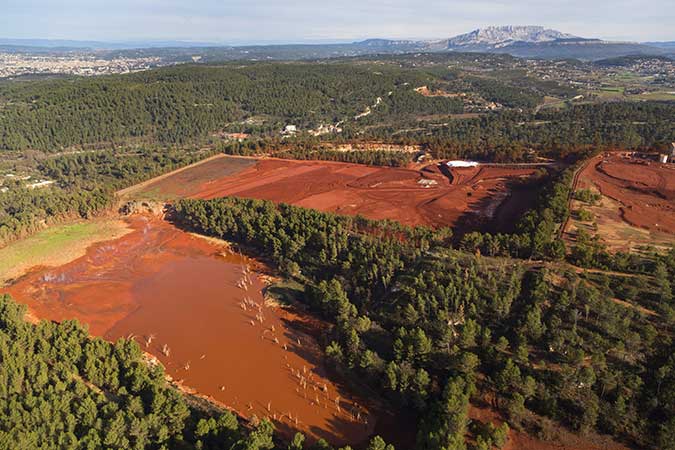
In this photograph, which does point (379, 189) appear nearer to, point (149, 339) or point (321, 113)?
point (149, 339)

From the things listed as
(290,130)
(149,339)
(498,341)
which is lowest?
(149,339)

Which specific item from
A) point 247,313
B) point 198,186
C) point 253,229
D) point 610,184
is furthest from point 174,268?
point 610,184

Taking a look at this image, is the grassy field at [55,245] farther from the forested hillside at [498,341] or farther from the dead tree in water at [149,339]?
the forested hillside at [498,341]

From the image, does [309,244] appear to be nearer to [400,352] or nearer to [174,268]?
[174,268]

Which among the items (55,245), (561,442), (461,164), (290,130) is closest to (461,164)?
(461,164)

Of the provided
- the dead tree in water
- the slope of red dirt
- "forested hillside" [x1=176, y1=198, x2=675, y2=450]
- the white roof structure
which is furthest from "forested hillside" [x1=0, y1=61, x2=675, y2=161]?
the dead tree in water
